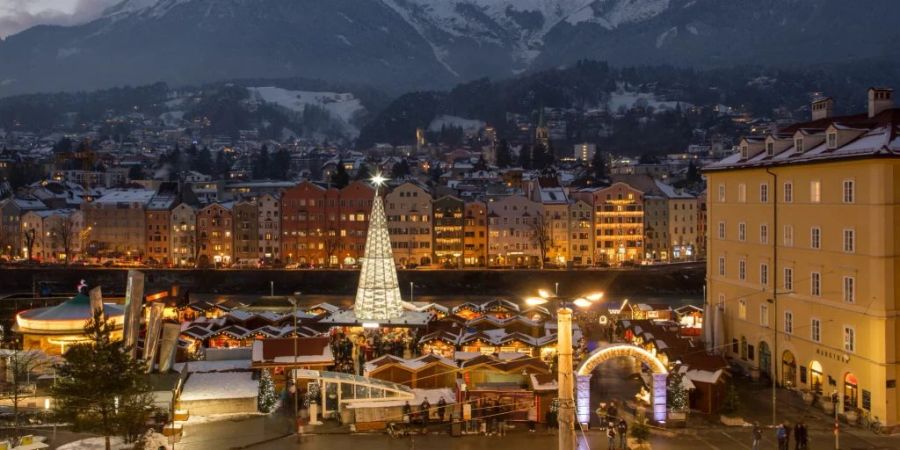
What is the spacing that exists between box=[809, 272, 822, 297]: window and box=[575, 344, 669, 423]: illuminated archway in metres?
6.53

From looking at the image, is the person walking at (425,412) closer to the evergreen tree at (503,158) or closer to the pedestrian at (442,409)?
the pedestrian at (442,409)

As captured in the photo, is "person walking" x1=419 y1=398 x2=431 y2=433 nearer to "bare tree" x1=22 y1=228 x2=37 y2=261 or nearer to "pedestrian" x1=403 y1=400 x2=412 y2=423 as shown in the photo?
"pedestrian" x1=403 y1=400 x2=412 y2=423

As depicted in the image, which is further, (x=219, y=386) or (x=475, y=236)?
(x=475, y=236)

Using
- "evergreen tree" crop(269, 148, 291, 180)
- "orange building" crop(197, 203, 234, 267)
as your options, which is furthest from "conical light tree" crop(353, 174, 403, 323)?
"evergreen tree" crop(269, 148, 291, 180)

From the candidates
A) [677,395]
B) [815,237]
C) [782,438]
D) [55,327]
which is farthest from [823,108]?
[55,327]

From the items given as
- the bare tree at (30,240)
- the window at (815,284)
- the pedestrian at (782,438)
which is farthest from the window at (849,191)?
the bare tree at (30,240)

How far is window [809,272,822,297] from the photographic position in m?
27.2

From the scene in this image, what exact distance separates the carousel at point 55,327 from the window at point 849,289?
23505 mm

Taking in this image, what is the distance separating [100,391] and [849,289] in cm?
2036

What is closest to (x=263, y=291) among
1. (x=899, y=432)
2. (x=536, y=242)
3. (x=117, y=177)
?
(x=536, y=242)

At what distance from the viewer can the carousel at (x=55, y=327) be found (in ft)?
102

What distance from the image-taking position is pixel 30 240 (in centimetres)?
8675

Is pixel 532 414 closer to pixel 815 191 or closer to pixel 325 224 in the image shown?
pixel 815 191

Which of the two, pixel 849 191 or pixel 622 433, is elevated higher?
pixel 849 191
